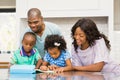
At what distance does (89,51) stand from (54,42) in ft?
0.87

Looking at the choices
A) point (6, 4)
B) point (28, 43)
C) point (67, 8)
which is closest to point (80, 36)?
point (28, 43)

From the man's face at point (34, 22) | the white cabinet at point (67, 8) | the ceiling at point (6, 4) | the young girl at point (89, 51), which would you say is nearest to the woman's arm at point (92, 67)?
the young girl at point (89, 51)

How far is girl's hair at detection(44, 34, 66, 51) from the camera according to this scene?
1.78 meters

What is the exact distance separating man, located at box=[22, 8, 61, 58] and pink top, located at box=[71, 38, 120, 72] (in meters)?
0.35

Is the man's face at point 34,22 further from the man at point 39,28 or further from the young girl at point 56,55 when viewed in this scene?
the young girl at point 56,55

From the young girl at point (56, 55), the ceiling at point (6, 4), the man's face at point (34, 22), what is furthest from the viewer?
the ceiling at point (6, 4)

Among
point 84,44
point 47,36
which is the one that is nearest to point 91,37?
point 84,44

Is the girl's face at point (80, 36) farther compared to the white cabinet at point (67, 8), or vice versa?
the white cabinet at point (67, 8)

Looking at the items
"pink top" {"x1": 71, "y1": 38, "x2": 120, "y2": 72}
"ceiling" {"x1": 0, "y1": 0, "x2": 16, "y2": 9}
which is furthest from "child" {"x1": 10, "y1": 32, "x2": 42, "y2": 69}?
"ceiling" {"x1": 0, "y1": 0, "x2": 16, "y2": 9}

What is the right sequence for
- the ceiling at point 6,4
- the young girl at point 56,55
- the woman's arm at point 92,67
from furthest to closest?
the ceiling at point 6,4, the young girl at point 56,55, the woman's arm at point 92,67

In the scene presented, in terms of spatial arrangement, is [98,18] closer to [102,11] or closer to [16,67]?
[102,11]

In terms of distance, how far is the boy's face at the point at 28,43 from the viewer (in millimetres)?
1792

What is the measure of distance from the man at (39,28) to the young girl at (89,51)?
12.0 inches

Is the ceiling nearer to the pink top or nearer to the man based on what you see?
the man
